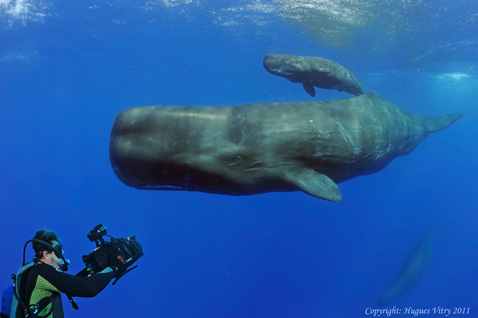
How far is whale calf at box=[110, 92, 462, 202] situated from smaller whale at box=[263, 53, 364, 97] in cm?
145

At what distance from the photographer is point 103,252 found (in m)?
3.80

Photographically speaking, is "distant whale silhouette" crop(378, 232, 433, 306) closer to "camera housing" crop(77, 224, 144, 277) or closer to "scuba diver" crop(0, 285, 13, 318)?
"camera housing" crop(77, 224, 144, 277)

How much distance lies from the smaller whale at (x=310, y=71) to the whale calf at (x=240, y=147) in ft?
4.76

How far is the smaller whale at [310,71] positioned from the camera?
6.42 metres

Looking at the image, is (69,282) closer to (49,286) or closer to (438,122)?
(49,286)

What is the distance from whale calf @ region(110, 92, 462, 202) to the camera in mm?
4117

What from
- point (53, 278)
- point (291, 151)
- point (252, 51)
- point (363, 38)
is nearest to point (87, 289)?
point (53, 278)

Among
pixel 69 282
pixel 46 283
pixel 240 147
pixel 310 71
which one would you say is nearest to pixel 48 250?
pixel 46 283

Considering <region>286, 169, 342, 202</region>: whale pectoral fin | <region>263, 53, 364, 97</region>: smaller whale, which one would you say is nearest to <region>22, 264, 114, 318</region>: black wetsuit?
<region>286, 169, 342, 202</region>: whale pectoral fin

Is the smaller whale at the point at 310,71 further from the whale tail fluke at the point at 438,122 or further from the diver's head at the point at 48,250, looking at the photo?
the diver's head at the point at 48,250


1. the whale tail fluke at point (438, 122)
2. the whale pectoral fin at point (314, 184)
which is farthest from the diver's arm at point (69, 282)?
the whale tail fluke at point (438, 122)

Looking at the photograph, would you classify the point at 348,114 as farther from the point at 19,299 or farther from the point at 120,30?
the point at 120,30

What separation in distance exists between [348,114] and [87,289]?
4.75m

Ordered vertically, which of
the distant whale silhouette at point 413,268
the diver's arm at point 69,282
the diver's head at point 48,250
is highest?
the diver's head at point 48,250
